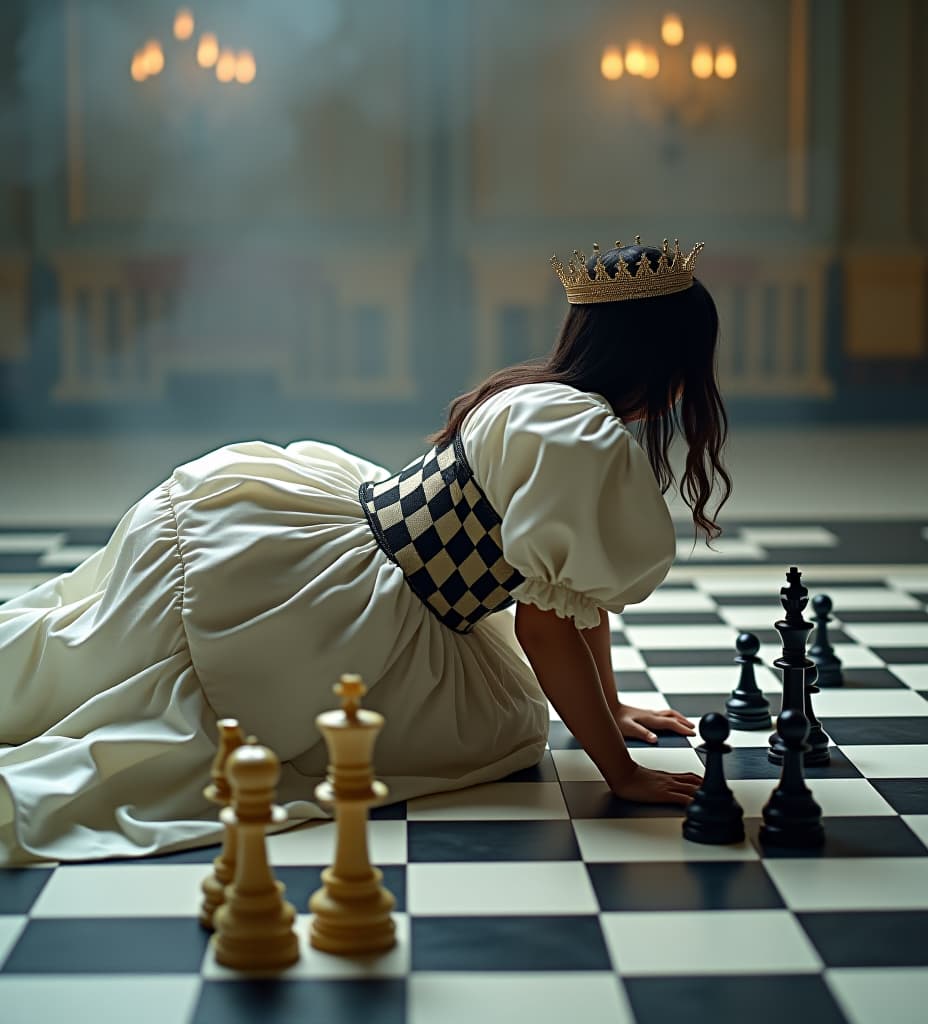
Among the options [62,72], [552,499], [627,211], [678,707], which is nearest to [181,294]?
[62,72]

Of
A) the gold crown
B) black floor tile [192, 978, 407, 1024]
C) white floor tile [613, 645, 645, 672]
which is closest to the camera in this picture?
black floor tile [192, 978, 407, 1024]

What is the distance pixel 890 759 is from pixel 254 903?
105 cm

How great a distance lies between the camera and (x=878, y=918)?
1.54 meters

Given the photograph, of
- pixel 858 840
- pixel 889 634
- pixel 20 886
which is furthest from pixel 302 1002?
pixel 889 634

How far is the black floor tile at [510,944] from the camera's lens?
4.66 feet

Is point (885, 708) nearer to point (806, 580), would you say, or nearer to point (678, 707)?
point (678, 707)

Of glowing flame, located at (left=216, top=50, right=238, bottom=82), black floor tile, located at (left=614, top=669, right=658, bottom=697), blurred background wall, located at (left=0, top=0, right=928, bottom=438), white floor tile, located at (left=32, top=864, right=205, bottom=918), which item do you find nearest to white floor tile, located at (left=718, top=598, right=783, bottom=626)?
black floor tile, located at (left=614, top=669, right=658, bottom=697)

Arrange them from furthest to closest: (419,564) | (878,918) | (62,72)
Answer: (62,72)
(419,564)
(878,918)

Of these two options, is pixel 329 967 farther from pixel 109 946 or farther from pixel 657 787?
pixel 657 787

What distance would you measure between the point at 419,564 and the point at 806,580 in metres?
1.69

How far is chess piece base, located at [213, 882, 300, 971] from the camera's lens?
1.39 metres

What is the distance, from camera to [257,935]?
1393 mm

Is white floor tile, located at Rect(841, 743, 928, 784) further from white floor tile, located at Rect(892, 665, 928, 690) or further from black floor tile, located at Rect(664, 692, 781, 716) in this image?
white floor tile, located at Rect(892, 665, 928, 690)

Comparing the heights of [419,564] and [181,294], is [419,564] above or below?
below
